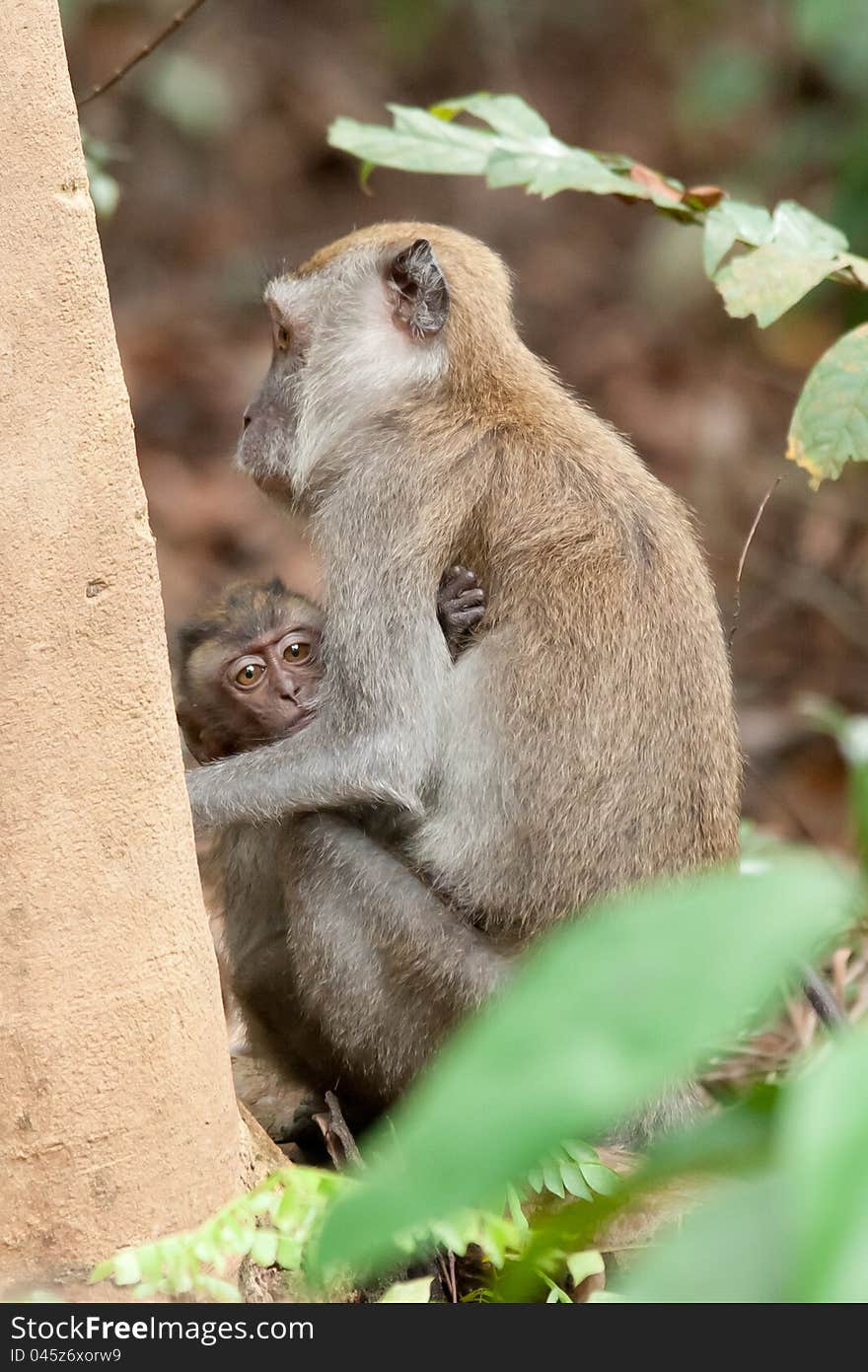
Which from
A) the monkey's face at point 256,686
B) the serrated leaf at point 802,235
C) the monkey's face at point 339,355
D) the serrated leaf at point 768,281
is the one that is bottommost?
the monkey's face at point 256,686

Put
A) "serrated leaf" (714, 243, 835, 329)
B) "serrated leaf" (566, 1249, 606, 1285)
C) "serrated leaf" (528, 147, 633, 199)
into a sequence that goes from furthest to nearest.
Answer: "serrated leaf" (528, 147, 633, 199) → "serrated leaf" (714, 243, 835, 329) → "serrated leaf" (566, 1249, 606, 1285)

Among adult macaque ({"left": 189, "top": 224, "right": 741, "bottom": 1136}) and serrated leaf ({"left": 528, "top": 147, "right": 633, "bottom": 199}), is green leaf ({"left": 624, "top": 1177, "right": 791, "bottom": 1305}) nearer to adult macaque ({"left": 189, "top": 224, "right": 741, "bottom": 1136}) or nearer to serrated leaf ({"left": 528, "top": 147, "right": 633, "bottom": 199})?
adult macaque ({"left": 189, "top": 224, "right": 741, "bottom": 1136})

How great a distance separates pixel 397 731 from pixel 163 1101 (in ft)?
3.94

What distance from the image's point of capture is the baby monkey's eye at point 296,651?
461 cm

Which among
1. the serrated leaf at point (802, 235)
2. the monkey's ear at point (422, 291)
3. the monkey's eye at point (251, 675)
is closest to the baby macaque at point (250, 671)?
the monkey's eye at point (251, 675)

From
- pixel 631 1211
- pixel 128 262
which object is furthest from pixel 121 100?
pixel 631 1211

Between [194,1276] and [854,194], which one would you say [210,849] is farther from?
[854,194]

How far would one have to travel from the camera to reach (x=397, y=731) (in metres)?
4.00

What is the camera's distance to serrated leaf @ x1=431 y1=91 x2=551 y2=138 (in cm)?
466

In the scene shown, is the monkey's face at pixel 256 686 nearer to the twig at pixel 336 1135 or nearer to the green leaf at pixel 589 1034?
the twig at pixel 336 1135

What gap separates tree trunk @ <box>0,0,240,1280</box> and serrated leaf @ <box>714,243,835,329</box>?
1.80 meters

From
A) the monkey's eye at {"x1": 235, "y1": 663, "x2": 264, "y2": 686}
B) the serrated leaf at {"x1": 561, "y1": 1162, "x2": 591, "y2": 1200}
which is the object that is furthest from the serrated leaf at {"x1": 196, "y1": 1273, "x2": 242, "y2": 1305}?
the monkey's eye at {"x1": 235, "y1": 663, "x2": 264, "y2": 686}

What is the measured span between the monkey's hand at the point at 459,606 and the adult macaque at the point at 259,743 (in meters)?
0.48

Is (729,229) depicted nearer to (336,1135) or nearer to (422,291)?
(422,291)
